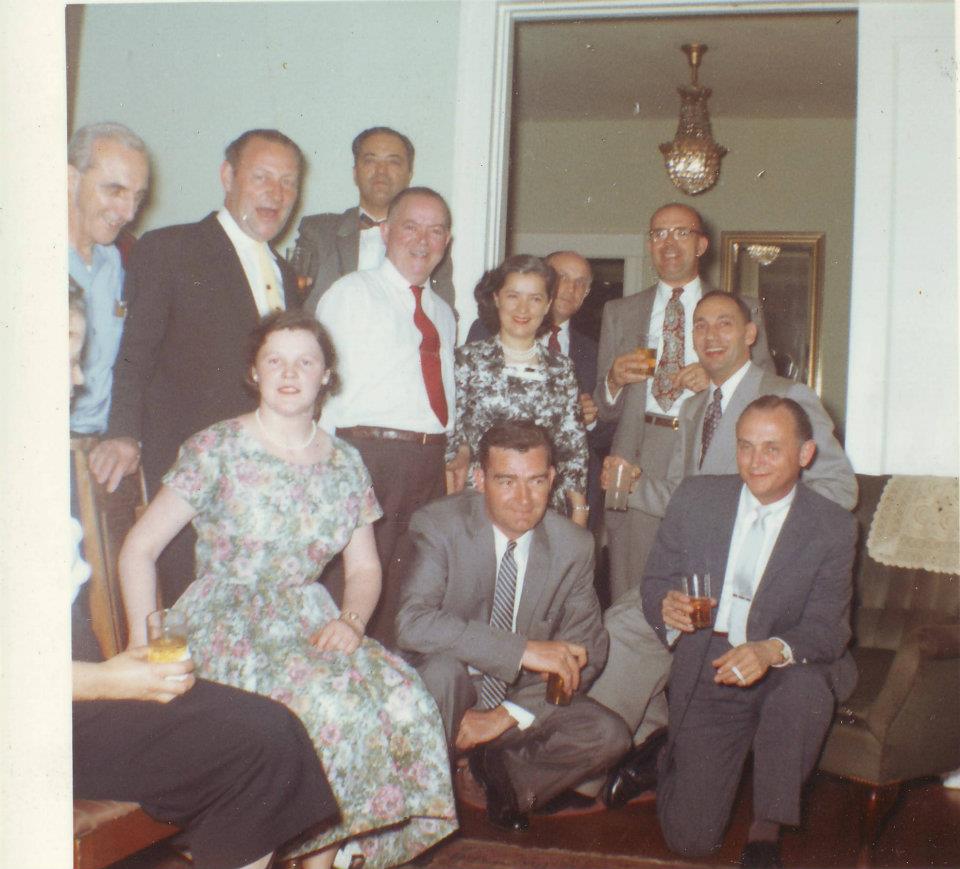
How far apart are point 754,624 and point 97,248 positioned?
1888 mm

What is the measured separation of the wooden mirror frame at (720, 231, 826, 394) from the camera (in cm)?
570

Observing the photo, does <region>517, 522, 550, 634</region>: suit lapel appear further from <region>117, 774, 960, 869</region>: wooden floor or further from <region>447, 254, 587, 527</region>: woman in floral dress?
<region>117, 774, 960, 869</region>: wooden floor

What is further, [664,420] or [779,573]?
[664,420]

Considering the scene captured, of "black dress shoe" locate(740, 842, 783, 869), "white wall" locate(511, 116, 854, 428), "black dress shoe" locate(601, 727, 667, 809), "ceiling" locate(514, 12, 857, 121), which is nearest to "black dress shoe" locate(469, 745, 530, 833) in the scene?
"black dress shoe" locate(601, 727, 667, 809)

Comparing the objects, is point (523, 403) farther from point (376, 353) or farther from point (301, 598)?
point (301, 598)

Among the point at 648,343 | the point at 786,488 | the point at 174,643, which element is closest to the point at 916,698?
the point at 786,488

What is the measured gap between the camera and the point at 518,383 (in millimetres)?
2865

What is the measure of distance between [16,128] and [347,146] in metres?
1.11

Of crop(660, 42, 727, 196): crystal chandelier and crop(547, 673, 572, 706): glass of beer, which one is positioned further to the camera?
crop(660, 42, 727, 196): crystal chandelier

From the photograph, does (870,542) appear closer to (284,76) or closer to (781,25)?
(284,76)

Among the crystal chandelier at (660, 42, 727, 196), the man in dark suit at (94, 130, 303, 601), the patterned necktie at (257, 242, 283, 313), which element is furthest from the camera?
the crystal chandelier at (660, 42, 727, 196)

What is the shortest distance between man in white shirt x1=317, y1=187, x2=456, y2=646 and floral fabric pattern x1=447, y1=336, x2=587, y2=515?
0.05 meters

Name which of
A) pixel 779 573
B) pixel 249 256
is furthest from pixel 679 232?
pixel 249 256

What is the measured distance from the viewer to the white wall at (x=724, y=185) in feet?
18.8
